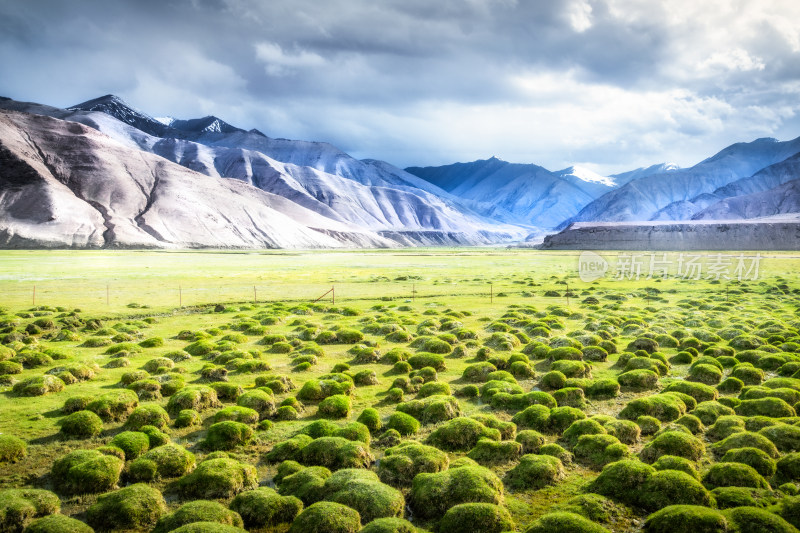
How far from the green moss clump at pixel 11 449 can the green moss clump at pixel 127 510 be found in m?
4.29

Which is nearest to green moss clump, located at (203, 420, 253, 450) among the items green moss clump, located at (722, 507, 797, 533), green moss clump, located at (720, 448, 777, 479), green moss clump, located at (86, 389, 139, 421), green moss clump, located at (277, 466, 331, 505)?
green moss clump, located at (277, 466, 331, 505)

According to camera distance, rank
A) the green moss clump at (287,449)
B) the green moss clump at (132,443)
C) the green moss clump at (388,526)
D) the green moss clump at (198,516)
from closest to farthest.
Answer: the green moss clump at (388,526) → the green moss clump at (198,516) → the green moss clump at (132,443) → the green moss clump at (287,449)

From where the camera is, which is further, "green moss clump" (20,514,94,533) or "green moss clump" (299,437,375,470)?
"green moss clump" (299,437,375,470)

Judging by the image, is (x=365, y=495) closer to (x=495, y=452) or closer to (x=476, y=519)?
(x=476, y=519)

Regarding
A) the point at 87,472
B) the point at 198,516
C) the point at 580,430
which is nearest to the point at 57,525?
the point at 87,472

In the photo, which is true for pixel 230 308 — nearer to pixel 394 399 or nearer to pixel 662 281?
pixel 394 399

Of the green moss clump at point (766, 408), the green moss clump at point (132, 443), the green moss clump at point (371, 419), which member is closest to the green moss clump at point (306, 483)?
the green moss clump at point (371, 419)

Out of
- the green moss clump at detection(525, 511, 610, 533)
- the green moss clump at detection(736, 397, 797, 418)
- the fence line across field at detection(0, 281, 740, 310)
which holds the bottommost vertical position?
the fence line across field at detection(0, 281, 740, 310)

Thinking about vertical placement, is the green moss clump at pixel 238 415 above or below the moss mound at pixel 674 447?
below

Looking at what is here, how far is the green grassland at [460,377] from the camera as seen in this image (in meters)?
11.5

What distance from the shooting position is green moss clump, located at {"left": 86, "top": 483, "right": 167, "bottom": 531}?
33.1ft

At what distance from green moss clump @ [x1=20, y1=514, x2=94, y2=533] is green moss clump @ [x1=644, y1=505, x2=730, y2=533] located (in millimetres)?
11076

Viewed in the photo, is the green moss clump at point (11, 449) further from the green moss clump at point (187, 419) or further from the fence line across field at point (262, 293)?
the fence line across field at point (262, 293)

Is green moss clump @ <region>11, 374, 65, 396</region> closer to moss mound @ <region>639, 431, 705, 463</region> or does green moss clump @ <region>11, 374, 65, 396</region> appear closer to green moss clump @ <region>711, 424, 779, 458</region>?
moss mound @ <region>639, 431, 705, 463</region>
